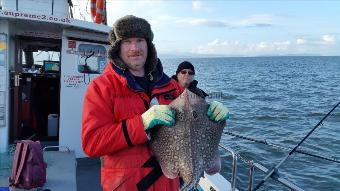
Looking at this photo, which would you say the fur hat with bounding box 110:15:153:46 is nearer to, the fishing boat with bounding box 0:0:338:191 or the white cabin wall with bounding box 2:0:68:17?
the fishing boat with bounding box 0:0:338:191

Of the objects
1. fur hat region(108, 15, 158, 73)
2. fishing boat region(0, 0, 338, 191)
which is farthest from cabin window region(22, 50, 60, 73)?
fur hat region(108, 15, 158, 73)

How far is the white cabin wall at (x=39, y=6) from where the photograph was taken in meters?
7.74

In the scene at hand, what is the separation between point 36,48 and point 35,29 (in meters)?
3.93

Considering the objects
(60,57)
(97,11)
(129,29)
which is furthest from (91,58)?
(129,29)

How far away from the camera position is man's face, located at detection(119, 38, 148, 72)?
9.62 ft

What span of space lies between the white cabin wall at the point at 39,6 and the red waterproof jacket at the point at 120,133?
546cm

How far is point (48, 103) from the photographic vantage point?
430 inches

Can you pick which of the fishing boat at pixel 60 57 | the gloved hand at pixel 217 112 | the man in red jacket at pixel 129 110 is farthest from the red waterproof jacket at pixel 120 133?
the fishing boat at pixel 60 57

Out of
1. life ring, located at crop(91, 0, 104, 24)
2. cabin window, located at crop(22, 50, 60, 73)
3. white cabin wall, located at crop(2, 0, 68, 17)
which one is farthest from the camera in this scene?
cabin window, located at crop(22, 50, 60, 73)

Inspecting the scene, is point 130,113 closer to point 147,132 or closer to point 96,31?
point 147,132

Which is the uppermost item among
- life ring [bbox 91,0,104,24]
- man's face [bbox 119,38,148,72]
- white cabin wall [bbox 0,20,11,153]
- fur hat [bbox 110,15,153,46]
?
life ring [bbox 91,0,104,24]

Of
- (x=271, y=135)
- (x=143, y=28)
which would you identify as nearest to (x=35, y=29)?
(x=143, y=28)

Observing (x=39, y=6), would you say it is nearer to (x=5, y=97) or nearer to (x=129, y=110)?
(x=5, y=97)

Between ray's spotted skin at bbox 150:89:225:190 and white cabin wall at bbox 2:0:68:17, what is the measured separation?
580cm
